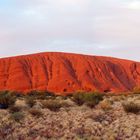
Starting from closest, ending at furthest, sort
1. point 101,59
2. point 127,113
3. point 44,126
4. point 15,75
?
point 44,126 < point 127,113 < point 15,75 < point 101,59

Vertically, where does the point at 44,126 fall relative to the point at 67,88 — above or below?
above

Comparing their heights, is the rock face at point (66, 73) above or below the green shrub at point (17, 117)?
below

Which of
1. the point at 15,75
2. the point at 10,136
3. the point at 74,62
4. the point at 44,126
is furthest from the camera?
the point at 74,62

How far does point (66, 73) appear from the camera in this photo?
99.6 m

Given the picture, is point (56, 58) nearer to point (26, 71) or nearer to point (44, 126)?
point (26, 71)

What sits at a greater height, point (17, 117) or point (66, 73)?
point (17, 117)

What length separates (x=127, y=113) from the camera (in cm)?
2095

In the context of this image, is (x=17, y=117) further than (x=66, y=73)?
No

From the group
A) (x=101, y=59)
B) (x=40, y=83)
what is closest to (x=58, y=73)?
(x=40, y=83)

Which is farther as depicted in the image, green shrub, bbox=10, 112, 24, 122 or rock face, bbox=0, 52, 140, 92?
rock face, bbox=0, 52, 140, 92

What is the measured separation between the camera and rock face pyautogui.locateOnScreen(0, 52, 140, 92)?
96000 mm

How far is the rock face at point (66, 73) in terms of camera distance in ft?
315

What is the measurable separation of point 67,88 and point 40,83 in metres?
9.19

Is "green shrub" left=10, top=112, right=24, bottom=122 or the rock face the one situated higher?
"green shrub" left=10, top=112, right=24, bottom=122
